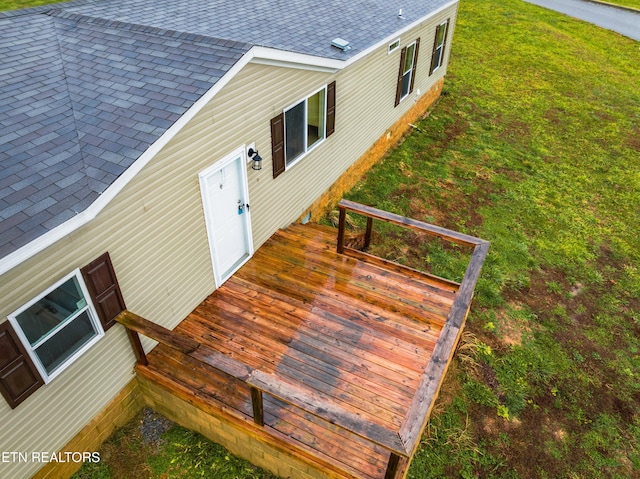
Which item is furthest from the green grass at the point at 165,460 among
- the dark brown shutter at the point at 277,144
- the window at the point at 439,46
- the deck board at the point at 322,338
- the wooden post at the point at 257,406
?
the window at the point at 439,46

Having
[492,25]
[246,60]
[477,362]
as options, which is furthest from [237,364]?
[492,25]

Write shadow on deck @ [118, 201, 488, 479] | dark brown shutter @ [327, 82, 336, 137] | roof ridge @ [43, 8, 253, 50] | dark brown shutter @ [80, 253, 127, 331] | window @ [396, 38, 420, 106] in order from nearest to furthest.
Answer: dark brown shutter @ [80, 253, 127, 331], shadow on deck @ [118, 201, 488, 479], roof ridge @ [43, 8, 253, 50], dark brown shutter @ [327, 82, 336, 137], window @ [396, 38, 420, 106]

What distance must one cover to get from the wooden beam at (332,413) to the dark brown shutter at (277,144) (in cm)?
378

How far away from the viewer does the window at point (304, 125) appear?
7.34 m

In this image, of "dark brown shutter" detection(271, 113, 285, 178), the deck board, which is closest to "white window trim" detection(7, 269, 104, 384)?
the deck board

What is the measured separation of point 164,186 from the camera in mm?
4969

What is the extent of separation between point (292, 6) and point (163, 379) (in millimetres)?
8074

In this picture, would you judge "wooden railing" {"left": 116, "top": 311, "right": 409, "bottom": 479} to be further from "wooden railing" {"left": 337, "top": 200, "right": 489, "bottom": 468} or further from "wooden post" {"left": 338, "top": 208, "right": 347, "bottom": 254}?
"wooden post" {"left": 338, "top": 208, "right": 347, "bottom": 254}

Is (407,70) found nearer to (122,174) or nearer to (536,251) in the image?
(536,251)

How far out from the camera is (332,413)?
4066 mm

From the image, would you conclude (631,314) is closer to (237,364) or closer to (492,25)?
(237,364)

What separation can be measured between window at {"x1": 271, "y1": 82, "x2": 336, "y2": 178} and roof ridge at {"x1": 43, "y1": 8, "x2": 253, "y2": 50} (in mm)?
1434

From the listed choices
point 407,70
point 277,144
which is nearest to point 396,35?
point 407,70

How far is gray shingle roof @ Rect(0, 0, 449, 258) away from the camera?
12.8ft
